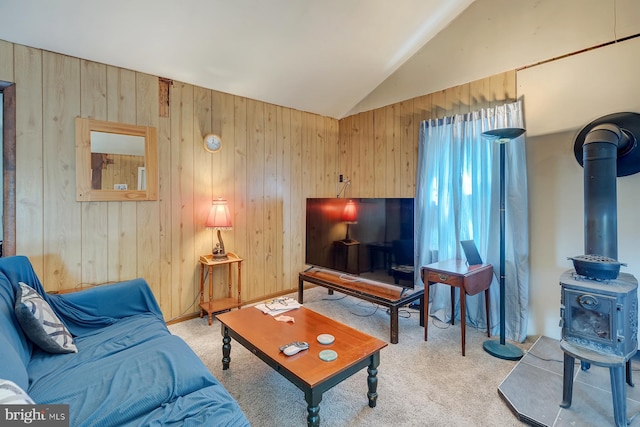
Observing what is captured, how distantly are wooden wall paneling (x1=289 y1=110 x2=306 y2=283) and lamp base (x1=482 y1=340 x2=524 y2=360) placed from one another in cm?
240

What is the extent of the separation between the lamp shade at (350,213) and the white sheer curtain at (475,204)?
2.34 ft

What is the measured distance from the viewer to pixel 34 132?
242 cm

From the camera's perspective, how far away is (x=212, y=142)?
3.32 meters

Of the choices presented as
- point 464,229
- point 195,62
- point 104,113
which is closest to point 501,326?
point 464,229

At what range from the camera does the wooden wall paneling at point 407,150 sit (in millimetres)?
3568

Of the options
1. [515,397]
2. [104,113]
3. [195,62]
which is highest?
[195,62]

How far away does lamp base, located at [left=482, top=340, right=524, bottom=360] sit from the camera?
7.91ft

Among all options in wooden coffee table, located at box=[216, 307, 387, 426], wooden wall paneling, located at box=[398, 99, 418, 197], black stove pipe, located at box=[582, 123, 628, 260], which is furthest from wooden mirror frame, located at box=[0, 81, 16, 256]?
black stove pipe, located at box=[582, 123, 628, 260]

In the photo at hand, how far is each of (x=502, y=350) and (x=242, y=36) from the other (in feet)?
11.5

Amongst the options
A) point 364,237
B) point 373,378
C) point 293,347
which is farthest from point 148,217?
point 373,378

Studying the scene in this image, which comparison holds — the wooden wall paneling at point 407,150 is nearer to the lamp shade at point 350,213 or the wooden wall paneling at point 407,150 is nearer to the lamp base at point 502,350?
the lamp shade at point 350,213

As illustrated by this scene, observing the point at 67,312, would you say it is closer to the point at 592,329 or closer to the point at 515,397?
the point at 515,397

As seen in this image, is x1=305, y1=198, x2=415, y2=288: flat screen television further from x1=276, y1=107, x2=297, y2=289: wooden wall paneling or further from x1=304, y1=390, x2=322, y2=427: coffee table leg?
x1=304, y1=390, x2=322, y2=427: coffee table leg

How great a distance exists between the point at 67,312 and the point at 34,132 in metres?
1.50
